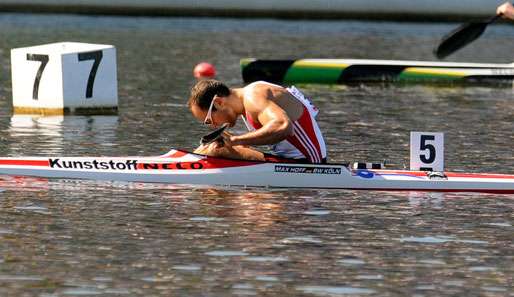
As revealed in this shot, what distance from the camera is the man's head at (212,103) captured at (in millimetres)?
15258

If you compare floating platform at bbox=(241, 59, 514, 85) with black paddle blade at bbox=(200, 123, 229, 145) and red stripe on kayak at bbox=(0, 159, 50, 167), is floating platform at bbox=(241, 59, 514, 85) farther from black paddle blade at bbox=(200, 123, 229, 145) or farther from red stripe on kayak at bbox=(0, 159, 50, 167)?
black paddle blade at bbox=(200, 123, 229, 145)

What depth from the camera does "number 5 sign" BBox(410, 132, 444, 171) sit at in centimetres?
1566

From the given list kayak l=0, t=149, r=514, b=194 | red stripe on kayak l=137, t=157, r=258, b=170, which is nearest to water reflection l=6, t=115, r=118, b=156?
kayak l=0, t=149, r=514, b=194

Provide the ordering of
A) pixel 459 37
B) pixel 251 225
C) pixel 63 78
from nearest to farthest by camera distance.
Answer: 1. pixel 251 225
2. pixel 63 78
3. pixel 459 37

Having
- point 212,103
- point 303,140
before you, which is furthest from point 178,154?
point 303,140

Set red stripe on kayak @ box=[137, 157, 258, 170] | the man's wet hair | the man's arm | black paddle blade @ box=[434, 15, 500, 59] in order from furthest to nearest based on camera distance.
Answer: black paddle blade @ box=[434, 15, 500, 59], red stripe on kayak @ box=[137, 157, 258, 170], the man's arm, the man's wet hair

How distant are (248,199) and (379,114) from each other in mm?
10386

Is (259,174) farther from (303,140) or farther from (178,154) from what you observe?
(178,154)

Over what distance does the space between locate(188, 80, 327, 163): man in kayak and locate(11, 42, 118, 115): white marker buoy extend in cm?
757

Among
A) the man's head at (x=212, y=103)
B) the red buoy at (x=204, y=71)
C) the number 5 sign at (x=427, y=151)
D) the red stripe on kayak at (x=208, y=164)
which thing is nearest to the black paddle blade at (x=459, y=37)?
the number 5 sign at (x=427, y=151)

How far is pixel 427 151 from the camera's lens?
51.9 ft

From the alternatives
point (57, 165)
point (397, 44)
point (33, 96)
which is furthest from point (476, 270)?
point (397, 44)

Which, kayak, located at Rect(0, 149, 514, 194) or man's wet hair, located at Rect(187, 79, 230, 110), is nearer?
man's wet hair, located at Rect(187, 79, 230, 110)

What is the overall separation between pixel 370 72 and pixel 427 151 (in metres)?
15.6
